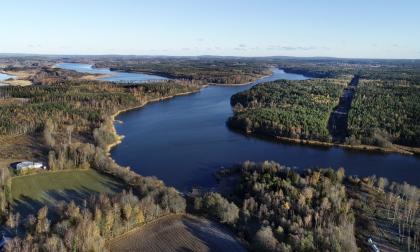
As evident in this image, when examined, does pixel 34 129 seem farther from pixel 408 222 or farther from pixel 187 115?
pixel 408 222

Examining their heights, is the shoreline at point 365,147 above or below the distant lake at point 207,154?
above

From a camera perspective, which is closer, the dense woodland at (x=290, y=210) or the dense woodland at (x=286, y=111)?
the dense woodland at (x=290, y=210)

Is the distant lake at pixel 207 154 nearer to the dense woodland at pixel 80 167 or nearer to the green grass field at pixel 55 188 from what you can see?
the dense woodland at pixel 80 167

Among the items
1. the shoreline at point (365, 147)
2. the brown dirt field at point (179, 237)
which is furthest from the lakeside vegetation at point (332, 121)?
the brown dirt field at point (179, 237)

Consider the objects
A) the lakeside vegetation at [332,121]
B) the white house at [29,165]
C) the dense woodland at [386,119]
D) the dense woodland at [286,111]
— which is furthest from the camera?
Answer: the dense woodland at [286,111]

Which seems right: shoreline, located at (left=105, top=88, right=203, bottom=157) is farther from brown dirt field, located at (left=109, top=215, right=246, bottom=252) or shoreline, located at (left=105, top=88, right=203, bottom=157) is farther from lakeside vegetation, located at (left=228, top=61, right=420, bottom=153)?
brown dirt field, located at (left=109, top=215, right=246, bottom=252)

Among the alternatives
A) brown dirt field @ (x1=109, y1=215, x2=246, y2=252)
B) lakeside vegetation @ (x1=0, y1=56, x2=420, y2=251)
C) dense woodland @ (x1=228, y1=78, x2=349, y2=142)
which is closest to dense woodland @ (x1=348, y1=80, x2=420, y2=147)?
lakeside vegetation @ (x1=0, y1=56, x2=420, y2=251)
